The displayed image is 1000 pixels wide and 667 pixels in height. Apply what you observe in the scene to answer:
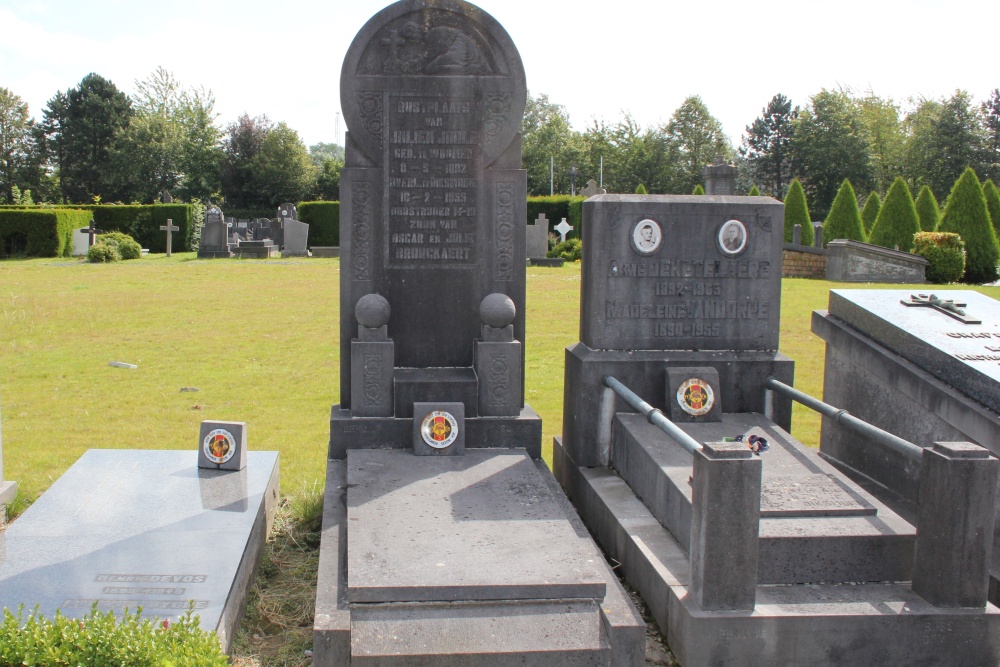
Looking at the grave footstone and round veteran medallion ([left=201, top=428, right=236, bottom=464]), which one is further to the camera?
round veteran medallion ([left=201, top=428, right=236, bottom=464])

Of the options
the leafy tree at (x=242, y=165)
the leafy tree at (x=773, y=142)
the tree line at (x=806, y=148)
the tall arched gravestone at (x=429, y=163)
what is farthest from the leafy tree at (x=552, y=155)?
the tall arched gravestone at (x=429, y=163)

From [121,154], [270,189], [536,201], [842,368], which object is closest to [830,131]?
[536,201]

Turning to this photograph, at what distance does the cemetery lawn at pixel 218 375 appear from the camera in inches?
220

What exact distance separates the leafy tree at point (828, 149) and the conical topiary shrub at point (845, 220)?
23.1 m

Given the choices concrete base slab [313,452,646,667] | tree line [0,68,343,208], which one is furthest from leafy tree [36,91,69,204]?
concrete base slab [313,452,646,667]

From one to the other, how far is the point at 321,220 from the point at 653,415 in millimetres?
29632

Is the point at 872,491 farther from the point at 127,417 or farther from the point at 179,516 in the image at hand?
the point at 127,417

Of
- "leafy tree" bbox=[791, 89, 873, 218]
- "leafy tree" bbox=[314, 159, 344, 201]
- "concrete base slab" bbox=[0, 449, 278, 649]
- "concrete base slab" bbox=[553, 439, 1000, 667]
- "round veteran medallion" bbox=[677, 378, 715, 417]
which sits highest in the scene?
"leafy tree" bbox=[791, 89, 873, 218]

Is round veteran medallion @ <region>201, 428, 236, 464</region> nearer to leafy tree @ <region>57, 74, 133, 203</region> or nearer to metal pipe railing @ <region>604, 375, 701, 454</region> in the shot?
metal pipe railing @ <region>604, 375, 701, 454</region>

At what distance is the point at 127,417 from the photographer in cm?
789

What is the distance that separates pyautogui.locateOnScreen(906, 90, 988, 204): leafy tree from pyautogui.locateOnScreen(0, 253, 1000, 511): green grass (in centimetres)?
3573

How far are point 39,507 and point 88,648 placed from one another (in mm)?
2372

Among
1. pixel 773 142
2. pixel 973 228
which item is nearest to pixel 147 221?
pixel 973 228

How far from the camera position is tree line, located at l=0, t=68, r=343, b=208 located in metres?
47.9
